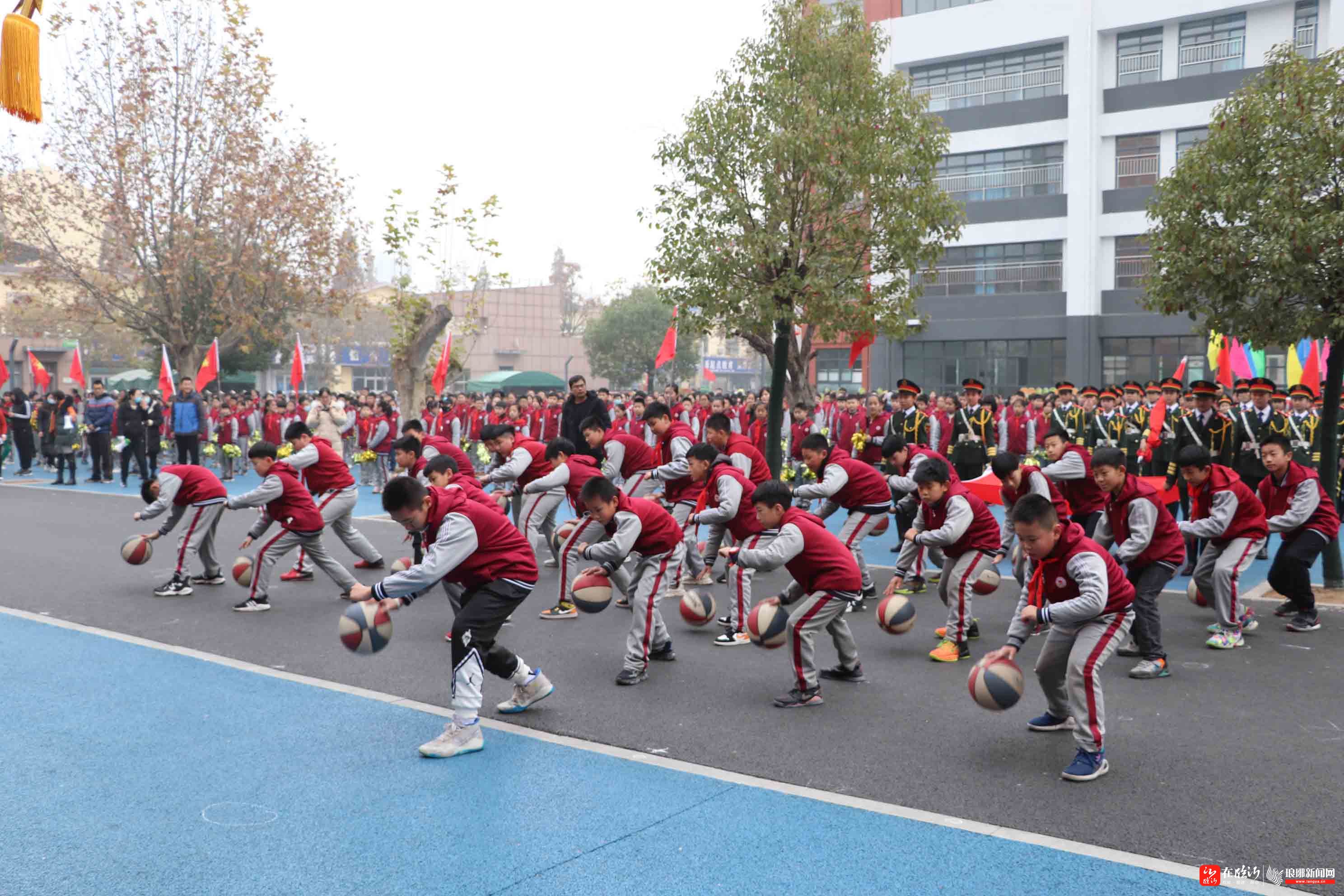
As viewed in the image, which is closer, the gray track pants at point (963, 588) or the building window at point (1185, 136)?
the gray track pants at point (963, 588)

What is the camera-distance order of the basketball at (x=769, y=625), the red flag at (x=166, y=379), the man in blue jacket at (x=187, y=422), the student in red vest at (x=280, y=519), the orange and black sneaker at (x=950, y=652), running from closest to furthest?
1. the basketball at (x=769, y=625)
2. the orange and black sneaker at (x=950, y=652)
3. the student in red vest at (x=280, y=519)
4. the man in blue jacket at (x=187, y=422)
5. the red flag at (x=166, y=379)

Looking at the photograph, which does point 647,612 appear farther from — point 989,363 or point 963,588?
point 989,363

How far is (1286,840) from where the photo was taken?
193 inches

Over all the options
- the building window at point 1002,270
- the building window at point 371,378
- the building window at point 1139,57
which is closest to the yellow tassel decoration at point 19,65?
the building window at point 1002,270

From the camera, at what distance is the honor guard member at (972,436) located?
14828 millimetres

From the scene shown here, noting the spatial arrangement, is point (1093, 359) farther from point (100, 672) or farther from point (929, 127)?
point (100, 672)

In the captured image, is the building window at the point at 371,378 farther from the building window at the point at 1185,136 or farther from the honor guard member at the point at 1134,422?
the honor guard member at the point at 1134,422

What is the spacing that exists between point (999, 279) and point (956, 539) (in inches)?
1171

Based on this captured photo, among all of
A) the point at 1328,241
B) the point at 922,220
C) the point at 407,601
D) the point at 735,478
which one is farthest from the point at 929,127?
the point at 407,601

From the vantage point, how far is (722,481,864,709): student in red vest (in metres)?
7.21

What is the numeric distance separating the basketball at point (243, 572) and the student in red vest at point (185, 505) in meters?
0.85

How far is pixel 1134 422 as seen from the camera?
1548 cm

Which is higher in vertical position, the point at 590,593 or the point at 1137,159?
the point at 1137,159

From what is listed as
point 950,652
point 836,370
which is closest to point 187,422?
point 950,652
